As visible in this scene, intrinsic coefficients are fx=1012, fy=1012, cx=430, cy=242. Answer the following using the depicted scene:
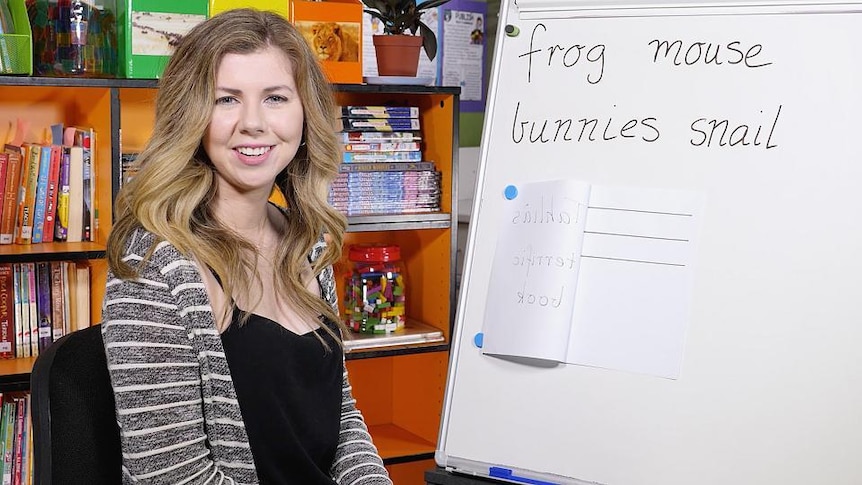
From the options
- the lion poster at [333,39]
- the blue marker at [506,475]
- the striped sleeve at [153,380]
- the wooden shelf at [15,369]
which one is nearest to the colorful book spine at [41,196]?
the wooden shelf at [15,369]

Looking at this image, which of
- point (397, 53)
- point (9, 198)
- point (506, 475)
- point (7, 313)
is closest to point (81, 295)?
point (7, 313)

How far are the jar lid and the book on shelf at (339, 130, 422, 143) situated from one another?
0.29 m

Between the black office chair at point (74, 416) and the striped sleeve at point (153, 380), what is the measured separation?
0.05 m

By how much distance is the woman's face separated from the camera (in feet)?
4.72

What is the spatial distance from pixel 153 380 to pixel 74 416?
0.46 feet

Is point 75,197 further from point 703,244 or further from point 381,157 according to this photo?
point 703,244

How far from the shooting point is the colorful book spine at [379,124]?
263cm

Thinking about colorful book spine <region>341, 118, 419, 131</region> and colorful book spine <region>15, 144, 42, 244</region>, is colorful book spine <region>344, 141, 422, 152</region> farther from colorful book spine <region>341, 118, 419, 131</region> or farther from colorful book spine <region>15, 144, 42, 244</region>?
colorful book spine <region>15, 144, 42, 244</region>

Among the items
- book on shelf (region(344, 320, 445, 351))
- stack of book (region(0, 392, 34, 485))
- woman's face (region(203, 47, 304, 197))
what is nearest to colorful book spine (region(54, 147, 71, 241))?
stack of book (region(0, 392, 34, 485))

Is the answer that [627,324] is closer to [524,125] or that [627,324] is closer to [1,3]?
[524,125]

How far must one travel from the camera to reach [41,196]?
237 centimetres

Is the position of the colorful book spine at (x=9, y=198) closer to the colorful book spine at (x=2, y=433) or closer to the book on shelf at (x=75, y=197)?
the book on shelf at (x=75, y=197)

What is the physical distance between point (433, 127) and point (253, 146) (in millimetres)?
1321

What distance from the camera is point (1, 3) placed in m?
2.19
